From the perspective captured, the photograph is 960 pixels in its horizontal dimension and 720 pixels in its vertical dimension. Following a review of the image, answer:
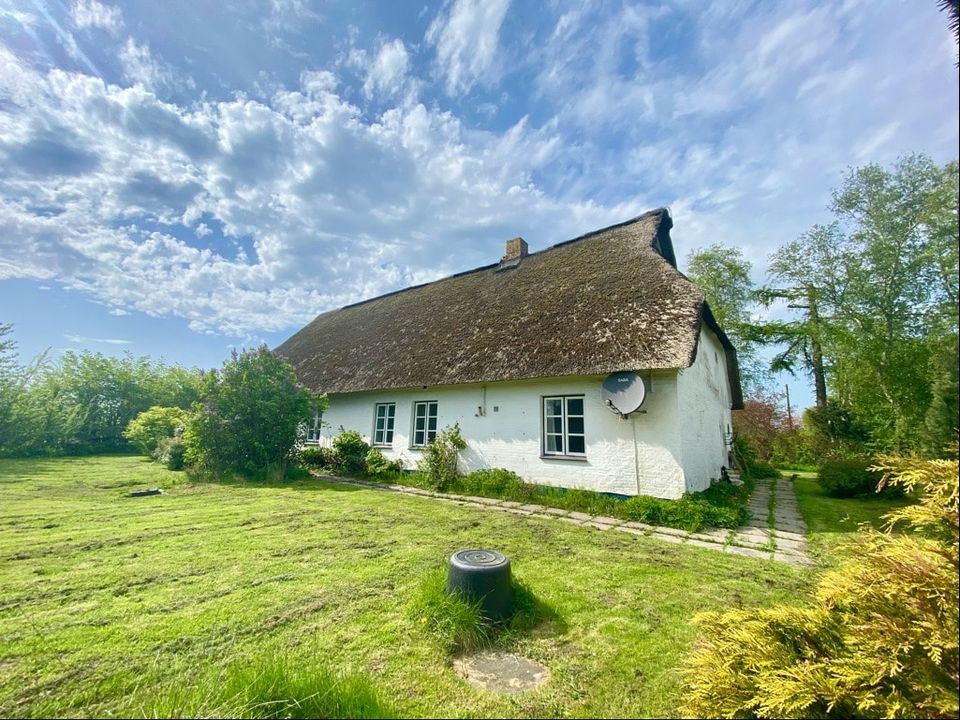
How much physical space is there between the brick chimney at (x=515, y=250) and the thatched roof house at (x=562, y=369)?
0.18ft

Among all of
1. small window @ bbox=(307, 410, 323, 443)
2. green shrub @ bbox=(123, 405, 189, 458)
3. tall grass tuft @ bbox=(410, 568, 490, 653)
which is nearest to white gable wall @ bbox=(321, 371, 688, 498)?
small window @ bbox=(307, 410, 323, 443)

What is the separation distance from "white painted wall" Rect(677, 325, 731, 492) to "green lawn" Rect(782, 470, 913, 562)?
1852 millimetres

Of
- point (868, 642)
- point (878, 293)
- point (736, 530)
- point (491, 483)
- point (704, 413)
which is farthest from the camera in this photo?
point (878, 293)

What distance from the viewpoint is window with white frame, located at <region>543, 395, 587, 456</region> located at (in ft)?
28.3

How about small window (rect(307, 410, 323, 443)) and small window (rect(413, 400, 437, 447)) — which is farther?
small window (rect(307, 410, 323, 443))

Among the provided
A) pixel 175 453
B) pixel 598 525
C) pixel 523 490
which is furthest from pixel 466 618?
pixel 175 453

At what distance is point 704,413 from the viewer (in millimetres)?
9781

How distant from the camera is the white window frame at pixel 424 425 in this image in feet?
37.4

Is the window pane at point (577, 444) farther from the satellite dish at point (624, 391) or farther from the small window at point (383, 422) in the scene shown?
the small window at point (383, 422)

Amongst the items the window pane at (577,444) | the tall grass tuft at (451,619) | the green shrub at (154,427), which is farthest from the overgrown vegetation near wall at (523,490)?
the green shrub at (154,427)

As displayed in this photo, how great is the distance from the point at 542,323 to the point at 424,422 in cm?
457

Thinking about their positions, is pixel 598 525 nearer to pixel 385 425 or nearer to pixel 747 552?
pixel 747 552

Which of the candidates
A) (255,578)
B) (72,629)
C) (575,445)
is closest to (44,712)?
(72,629)

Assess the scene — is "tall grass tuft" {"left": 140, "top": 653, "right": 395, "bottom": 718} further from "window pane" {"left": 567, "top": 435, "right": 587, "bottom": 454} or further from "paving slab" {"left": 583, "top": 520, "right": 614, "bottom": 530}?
"window pane" {"left": 567, "top": 435, "right": 587, "bottom": 454}
